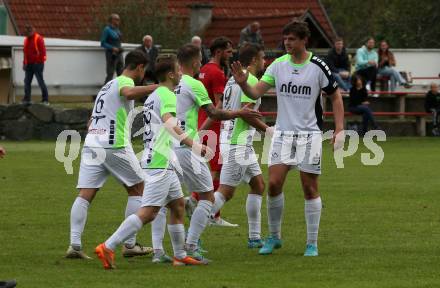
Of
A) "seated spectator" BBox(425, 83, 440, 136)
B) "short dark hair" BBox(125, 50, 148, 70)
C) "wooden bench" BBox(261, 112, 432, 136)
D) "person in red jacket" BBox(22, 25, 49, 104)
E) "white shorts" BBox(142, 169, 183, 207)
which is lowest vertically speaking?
"white shorts" BBox(142, 169, 183, 207)

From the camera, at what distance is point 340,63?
33031 millimetres

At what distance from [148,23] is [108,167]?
3157 centimetres

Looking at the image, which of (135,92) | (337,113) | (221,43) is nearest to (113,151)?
(135,92)

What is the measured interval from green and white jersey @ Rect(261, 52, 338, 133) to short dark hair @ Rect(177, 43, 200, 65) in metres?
0.84

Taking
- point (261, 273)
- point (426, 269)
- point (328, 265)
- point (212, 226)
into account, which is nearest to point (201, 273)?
point (261, 273)

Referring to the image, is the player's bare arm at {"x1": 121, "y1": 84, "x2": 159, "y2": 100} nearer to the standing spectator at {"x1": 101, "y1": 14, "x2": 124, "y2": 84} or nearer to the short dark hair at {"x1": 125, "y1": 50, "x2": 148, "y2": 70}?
the short dark hair at {"x1": 125, "y1": 50, "x2": 148, "y2": 70}

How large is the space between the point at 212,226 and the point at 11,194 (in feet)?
15.6

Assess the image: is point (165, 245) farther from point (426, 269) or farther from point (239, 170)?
point (426, 269)

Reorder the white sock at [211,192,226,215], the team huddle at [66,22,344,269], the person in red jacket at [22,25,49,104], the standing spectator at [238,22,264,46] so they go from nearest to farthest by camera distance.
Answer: the team huddle at [66,22,344,269], the white sock at [211,192,226,215], the person in red jacket at [22,25,49,104], the standing spectator at [238,22,264,46]

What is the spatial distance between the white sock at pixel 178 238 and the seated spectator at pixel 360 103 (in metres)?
20.3

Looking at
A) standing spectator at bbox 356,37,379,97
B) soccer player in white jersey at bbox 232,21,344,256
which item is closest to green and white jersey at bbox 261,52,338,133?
soccer player in white jersey at bbox 232,21,344,256

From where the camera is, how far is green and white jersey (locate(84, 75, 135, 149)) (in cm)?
1238

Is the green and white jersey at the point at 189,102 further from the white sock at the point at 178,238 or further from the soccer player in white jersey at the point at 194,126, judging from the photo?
the white sock at the point at 178,238

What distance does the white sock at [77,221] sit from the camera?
1222 centimetres
